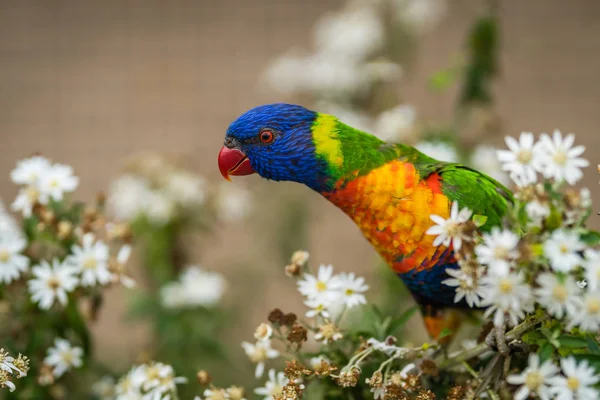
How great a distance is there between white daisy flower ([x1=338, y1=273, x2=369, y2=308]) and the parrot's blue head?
16cm

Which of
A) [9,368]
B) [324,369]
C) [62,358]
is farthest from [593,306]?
[62,358]

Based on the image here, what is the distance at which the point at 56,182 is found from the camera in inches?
33.3

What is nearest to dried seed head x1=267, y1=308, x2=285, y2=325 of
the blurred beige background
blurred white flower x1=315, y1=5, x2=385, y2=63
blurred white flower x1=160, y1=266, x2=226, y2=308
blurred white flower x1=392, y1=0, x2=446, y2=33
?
blurred white flower x1=160, y1=266, x2=226, y2=308

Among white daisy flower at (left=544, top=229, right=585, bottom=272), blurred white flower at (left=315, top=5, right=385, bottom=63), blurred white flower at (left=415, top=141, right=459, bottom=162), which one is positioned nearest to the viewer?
white daisy flower at (left=544, top=229, right=585, bottom=272)

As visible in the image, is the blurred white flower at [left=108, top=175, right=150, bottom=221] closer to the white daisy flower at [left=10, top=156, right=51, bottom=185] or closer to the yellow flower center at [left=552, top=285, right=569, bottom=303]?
the white daisy flower at [left=10, top=156, right=51, bottom=185]

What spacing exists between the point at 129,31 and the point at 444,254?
2.85 metres

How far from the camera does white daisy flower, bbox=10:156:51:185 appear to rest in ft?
2.76

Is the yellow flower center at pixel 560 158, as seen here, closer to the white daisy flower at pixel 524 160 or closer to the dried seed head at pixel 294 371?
the white daisy flower at pixel 524 160

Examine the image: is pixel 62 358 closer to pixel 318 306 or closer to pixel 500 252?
pixel 318 306

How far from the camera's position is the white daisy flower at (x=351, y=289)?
0.73m

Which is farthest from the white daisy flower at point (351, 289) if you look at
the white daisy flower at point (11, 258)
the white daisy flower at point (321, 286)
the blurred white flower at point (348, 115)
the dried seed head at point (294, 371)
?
the blurred white flower at point (348, 115)

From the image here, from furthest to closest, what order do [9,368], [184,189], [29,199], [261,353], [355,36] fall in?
[355,36] < [184,189] < [29,199] < [261,353] < [9,368]

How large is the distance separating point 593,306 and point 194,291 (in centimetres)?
81

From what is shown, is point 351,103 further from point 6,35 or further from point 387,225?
point 6,35
